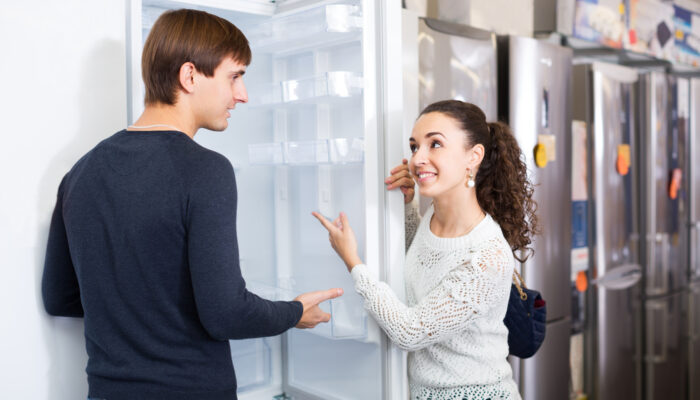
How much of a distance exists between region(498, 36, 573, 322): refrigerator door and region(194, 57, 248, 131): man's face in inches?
56.9

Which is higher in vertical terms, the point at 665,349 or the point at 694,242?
the point at 694,242

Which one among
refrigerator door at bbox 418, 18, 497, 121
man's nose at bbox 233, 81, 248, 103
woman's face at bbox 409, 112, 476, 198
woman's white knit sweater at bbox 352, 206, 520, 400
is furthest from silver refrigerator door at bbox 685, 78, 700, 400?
man's nose at bbox 233, 81, 248, 103

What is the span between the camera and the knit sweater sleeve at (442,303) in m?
1.46

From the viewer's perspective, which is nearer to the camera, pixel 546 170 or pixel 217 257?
pixel 217 257

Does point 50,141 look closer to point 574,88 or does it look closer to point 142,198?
point 142,198

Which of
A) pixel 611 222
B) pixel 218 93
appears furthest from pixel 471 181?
pixel 611 222

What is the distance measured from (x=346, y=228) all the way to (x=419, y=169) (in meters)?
0.24

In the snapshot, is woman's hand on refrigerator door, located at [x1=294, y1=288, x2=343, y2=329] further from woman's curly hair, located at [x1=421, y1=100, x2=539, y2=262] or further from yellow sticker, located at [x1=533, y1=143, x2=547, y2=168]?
yellow sticker, located at [x1=533, y1=143, x2=547, y2=168]

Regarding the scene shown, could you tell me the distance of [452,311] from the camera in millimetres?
1462

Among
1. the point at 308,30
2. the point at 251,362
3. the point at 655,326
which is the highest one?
the point at 308,30

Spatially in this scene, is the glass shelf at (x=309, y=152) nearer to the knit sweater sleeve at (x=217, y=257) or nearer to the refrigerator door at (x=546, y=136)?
the knit sweater sleeve at (x=217, y=257)

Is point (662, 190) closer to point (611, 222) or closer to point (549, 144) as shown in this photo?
point (611, 222)

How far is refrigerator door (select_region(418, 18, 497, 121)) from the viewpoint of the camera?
216 cm

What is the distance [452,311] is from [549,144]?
54.3 inches
